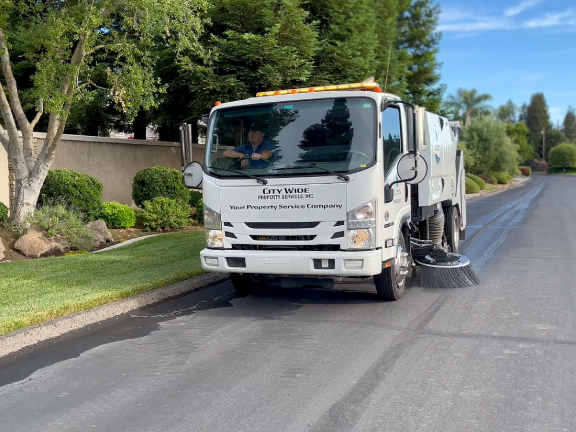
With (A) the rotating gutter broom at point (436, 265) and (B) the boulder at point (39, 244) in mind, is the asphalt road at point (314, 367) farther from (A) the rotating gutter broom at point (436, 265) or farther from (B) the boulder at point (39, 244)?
(B) the boulder at point (39, 244)

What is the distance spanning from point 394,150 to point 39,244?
24.2 ft

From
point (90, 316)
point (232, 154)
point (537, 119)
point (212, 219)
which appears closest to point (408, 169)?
point (232, 154)

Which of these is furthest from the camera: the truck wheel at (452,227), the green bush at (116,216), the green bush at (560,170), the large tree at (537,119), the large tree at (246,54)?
the large tree at (537,119)

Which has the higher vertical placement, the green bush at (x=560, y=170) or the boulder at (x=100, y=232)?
the boulder at (x=100, y=232)

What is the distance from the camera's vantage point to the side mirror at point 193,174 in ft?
23.8

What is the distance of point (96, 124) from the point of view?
20828 mm

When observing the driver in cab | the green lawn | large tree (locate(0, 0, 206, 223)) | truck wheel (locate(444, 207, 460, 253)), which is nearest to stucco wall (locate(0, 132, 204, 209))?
large tree (locate(0, 0, 206, 223))

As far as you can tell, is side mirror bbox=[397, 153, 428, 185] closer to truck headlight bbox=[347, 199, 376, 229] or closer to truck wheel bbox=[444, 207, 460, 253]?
truck headlight bbox=[347, 199, 376, 229]

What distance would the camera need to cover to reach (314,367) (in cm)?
509

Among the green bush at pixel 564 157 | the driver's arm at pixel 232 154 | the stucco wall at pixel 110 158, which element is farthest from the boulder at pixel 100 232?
the green bush at pixel 564 157

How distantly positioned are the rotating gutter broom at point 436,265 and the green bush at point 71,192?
796cm

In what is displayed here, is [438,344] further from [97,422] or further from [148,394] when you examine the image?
[97,422]

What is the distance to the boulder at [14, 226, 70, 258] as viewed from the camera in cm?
1120

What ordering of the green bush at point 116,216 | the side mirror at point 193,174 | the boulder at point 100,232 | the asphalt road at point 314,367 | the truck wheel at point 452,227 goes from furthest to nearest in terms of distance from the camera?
the green bush at point 116,216 < the boulder at point 100,232 < the truck wheel at point 452,227 < the side mirror at point 193,174 < the asphalt road at point 314,367
